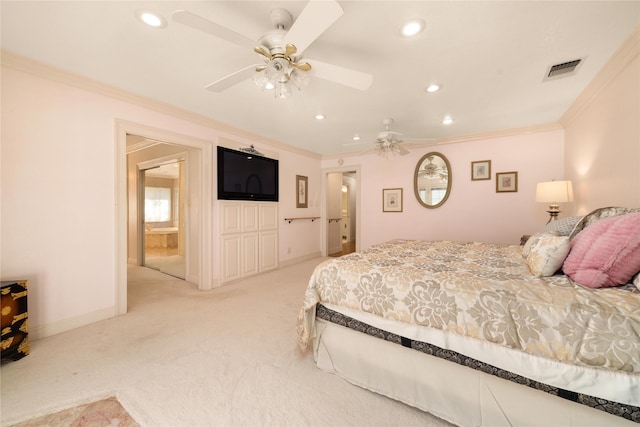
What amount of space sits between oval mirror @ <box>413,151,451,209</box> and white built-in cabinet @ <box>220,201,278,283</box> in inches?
110

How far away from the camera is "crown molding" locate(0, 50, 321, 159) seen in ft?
6.52

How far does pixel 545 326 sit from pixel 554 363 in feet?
0.51

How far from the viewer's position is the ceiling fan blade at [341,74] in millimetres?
1573

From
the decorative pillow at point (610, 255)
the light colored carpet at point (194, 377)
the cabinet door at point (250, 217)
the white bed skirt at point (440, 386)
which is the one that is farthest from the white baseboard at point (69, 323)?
the decorative pillow at point (610, 255)

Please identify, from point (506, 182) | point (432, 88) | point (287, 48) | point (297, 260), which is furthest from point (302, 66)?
point (297, 260)

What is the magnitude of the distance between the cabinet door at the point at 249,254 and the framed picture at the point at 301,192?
1.37 metres

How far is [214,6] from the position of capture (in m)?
1.47

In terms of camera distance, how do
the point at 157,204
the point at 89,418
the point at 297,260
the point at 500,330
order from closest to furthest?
the point at 500,330
the point at 89,418
the point at 297,260
the point at 157,204

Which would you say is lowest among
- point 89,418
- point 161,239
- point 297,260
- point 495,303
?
point 89,418

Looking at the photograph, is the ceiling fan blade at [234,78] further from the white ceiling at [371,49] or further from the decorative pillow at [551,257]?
the decorative pillow at [551,257]

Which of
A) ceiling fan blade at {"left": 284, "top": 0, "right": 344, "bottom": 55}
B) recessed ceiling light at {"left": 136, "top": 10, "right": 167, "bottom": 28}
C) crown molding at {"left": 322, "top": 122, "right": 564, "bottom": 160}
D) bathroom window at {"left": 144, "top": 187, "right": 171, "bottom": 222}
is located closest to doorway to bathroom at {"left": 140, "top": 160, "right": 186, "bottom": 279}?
bathroom window at {"left": 144, "top": 187, "right": 171, "bottom": 222}

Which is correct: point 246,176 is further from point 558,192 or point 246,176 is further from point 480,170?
point 558,192

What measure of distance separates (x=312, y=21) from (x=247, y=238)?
3325 millimetres

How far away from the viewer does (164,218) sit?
20.6ft
